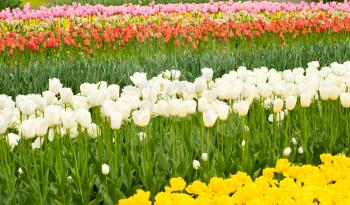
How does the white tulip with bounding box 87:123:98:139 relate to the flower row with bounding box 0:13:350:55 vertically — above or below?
above

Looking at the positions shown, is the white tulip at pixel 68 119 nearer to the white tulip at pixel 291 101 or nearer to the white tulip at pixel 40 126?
the white tulip at pixel 40 126

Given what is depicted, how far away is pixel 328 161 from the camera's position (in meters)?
3.50

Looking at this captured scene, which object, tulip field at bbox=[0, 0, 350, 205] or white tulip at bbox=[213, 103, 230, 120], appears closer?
tulip field at bbox=[0, 0, 350, 205]

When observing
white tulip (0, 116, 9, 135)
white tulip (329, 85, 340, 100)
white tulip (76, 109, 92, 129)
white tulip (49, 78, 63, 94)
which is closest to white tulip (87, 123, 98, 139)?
white tulip (76, 109, 92, 129)

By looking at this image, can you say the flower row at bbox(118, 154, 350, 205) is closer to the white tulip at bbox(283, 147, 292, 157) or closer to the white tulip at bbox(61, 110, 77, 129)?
the white tulip at bbox(283, 147, 292, 157)

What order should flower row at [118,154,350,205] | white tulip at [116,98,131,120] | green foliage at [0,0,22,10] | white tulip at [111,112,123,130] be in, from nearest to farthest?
flower row at [118,154,350,205]
white tulip at [111,112,123,130]
white tulip at [116,98,131,120]
green foliage at [0,0,22,10]

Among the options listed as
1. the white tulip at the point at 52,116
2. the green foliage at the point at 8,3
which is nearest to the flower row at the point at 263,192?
the white tulip at the point at 52,116

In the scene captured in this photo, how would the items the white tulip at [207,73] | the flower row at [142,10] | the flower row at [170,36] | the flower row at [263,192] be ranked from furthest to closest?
the flower row at [142,10], the flower row at [170,36], the white tulip at [207,73], the flower row at [263,192]

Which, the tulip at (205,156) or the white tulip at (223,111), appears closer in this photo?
the tulip at (205,156)

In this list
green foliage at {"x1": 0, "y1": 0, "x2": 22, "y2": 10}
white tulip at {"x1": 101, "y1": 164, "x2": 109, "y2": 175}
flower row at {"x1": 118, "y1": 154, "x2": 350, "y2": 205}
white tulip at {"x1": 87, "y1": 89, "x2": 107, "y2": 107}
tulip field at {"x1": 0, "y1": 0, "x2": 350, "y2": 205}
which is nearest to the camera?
flower row at {"x1": 118, "y1": 154, "x2": 350, "y2": 205}

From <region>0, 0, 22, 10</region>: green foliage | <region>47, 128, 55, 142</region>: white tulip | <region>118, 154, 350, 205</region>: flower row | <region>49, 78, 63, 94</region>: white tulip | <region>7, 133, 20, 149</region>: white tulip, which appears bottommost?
<region>0, 0, 22, 10</region>: green foliage

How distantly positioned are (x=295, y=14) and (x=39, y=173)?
12.2 metres

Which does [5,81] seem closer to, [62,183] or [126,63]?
[126,63]

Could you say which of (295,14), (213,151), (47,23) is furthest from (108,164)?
(295,14)
